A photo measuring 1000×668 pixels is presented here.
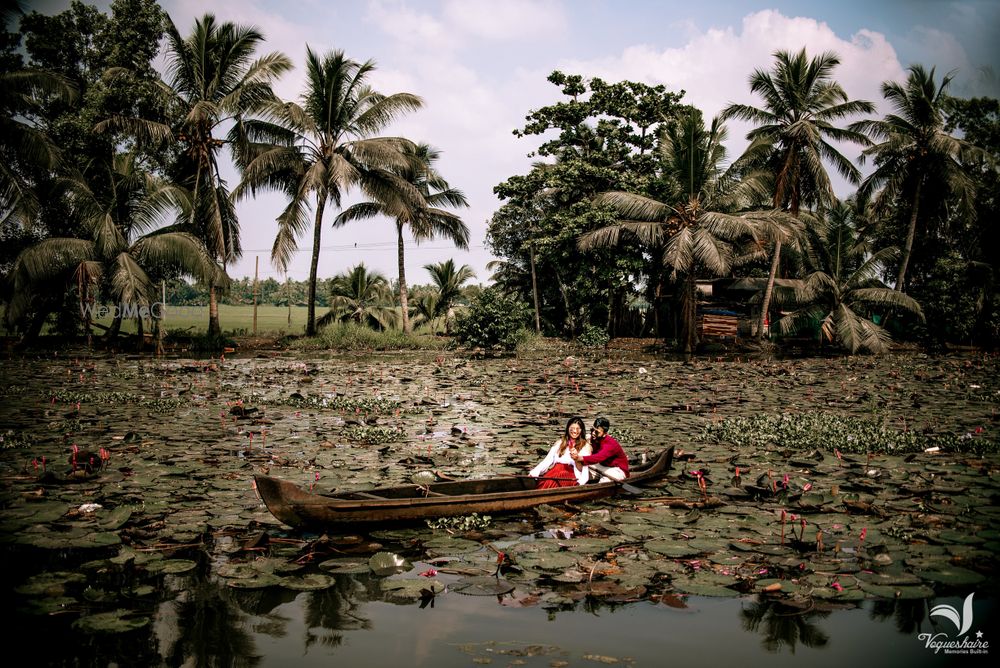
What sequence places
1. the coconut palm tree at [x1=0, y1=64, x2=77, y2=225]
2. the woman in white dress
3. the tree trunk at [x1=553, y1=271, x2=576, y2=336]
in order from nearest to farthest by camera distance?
the woman in white dress
the coconut palm tree at [x1=0, y1=64, x2=77, y2=225]
the tree trunk at [x1=553, y1=271, x2=576, y2=336]

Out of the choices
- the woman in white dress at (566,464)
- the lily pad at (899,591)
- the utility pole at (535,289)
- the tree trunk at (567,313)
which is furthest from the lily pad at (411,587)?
the tree trunk at (567,313)

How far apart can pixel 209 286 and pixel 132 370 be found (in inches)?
256

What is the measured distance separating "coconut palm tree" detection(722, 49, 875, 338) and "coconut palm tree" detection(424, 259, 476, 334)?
534 inches

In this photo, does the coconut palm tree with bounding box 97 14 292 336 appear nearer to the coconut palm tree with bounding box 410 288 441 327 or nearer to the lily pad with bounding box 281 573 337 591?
the coconut palm tree with bounding box 410 288 441 327

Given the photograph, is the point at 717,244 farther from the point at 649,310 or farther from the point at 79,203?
the point at 79,203

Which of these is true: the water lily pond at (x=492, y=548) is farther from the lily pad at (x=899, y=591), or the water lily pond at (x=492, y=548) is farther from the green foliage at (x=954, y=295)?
the green foliage at (x=954, y=295)

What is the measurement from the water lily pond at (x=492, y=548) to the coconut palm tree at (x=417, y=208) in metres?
15.8

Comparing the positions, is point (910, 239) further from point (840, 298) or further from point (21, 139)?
point (21, 139)

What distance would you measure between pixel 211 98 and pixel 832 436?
22.2 m

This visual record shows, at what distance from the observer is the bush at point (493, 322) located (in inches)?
974

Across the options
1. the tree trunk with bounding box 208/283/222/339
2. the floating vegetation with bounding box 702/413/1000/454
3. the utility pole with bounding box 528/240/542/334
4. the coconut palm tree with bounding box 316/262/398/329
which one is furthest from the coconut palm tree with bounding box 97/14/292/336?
the floating vegetation with bounding box 702/413/1000/454

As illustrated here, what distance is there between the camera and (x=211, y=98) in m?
22.6

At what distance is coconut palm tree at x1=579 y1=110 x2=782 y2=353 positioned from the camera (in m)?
22.5

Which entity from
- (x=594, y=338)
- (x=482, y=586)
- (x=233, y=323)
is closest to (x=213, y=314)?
(x=594, y=338)
